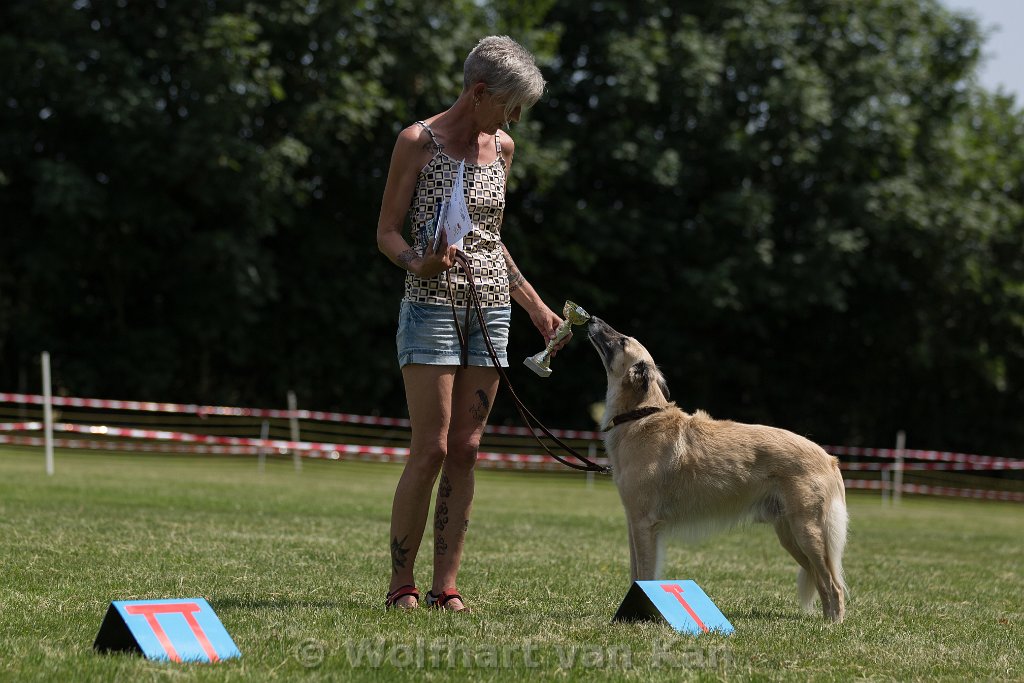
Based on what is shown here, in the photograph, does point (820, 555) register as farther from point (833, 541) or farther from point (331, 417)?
point (331, 417)

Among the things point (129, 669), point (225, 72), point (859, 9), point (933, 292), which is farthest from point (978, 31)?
point (129, 669)

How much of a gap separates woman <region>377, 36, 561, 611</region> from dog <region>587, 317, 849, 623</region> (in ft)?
3.18

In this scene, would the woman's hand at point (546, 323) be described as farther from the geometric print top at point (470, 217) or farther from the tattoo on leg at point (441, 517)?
the tattoo on leg at point (441, 517)

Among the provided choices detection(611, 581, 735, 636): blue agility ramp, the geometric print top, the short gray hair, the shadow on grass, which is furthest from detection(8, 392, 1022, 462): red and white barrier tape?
detection(611, 581, 735, 636): blue agility ramp

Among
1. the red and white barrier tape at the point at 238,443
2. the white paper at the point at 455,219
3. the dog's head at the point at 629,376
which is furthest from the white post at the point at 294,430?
the white paper at the point at 455,219

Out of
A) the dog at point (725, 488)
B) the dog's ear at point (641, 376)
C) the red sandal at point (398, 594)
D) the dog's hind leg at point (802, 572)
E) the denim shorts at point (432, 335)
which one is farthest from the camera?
the dog's ear at point (641, 376)

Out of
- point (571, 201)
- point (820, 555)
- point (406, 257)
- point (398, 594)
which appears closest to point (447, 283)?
point (406, 257)

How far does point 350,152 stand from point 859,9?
37.9 feet

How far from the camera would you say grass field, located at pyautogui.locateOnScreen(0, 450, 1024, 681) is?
389 centimetres

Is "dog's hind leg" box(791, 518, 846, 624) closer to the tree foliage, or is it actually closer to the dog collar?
the dog collar

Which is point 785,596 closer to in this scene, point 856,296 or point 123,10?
point 123,10

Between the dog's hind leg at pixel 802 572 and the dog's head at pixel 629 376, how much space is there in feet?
2.79

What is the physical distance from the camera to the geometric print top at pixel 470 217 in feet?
15.9

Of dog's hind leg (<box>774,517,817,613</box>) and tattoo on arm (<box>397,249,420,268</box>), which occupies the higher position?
tattoo on arm (<box>397,249,420,268</box>)
